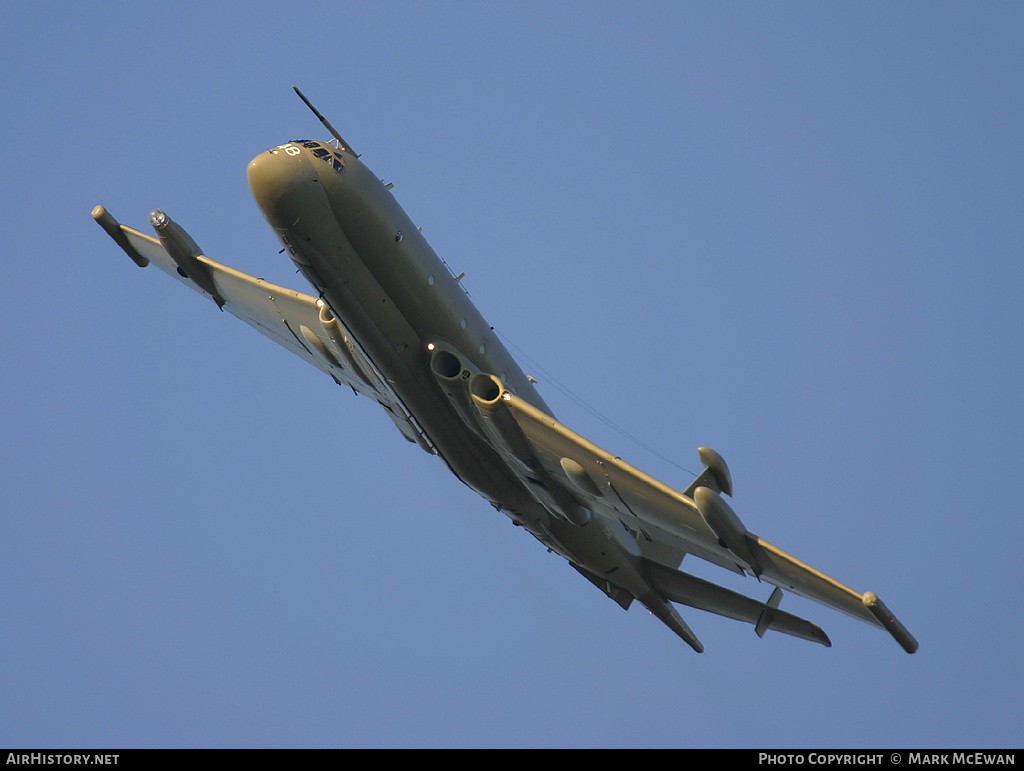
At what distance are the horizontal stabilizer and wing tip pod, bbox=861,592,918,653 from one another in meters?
5.80

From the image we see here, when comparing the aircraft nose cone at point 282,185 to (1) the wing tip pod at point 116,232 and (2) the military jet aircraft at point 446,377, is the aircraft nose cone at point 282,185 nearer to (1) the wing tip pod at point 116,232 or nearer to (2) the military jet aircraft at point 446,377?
(2) the military jet aircraft at point 446,377

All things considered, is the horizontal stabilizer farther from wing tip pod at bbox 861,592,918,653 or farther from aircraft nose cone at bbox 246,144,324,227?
aircraft nose cone at bbox 246,144,324,227

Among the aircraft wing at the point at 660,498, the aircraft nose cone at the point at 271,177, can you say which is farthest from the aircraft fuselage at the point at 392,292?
the aircraft wing at the point at 660,498

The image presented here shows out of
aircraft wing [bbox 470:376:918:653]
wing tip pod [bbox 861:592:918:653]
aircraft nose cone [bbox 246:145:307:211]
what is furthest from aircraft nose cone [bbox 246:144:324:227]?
wing tip pod [bbox 861:592:918:653]

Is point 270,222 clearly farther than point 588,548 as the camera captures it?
No

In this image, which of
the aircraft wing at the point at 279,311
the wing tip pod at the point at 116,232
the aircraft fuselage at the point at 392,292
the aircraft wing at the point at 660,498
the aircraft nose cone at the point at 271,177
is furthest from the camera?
the wing tip pod at the point at 116,232

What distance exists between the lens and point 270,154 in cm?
2430

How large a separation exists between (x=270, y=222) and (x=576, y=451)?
832 centimetres

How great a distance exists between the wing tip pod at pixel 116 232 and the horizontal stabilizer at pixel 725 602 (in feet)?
55.9

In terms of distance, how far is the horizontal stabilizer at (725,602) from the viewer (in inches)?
1235
